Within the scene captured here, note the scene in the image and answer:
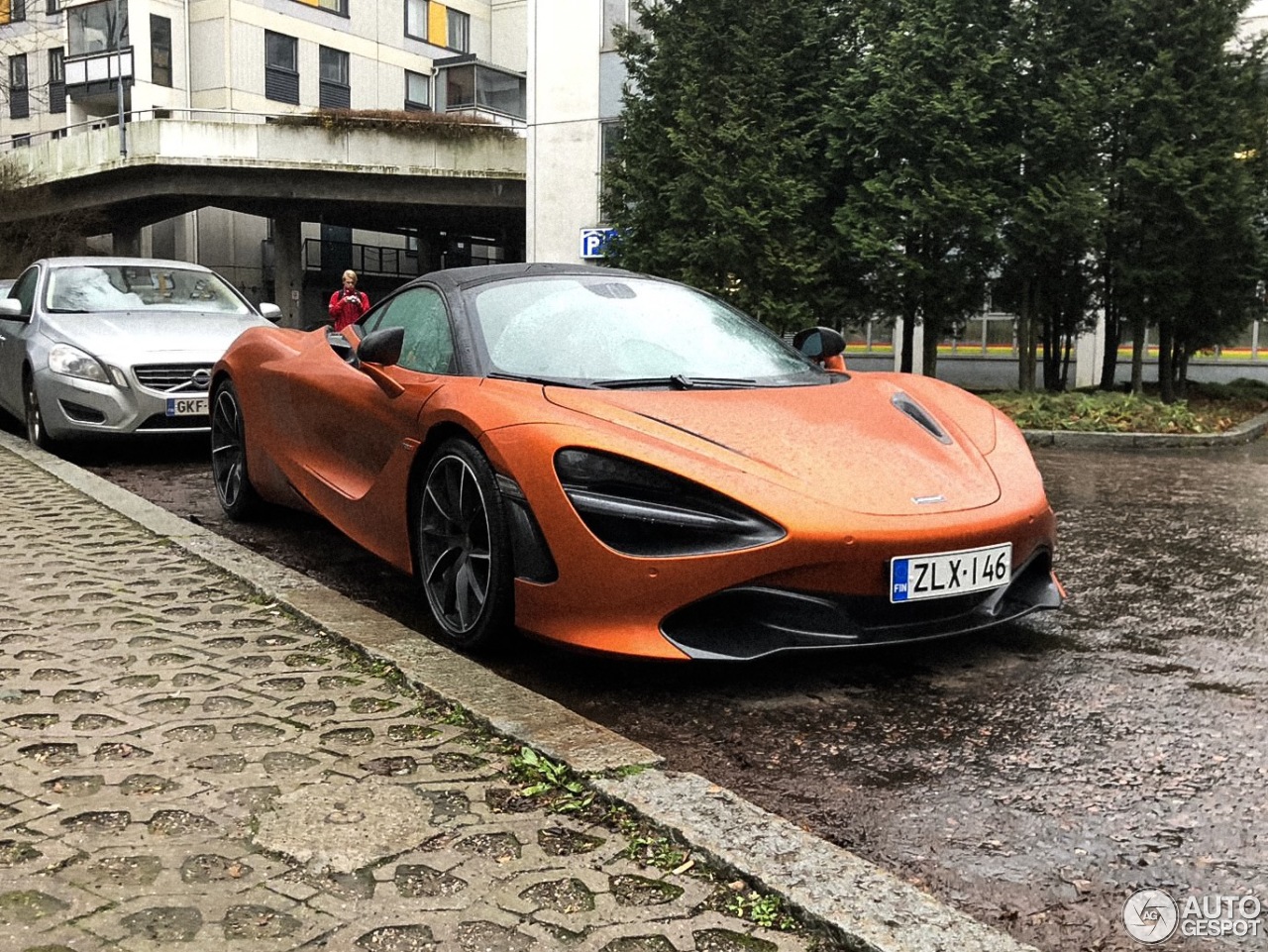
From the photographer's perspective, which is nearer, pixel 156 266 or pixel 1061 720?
pixel 1061 720

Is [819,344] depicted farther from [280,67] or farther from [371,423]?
[280,67]

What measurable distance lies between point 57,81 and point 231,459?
44.0 m

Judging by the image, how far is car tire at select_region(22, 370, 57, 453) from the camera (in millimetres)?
8797

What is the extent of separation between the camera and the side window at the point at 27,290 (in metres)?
9.38

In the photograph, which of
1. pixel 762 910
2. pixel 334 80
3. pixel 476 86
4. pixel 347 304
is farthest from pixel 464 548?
pixel 334 80

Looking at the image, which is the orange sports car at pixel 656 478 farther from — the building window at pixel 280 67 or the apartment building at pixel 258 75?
the building window at pixel 280 67

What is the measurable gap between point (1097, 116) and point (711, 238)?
491 cm

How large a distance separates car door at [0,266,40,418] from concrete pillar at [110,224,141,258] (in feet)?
107

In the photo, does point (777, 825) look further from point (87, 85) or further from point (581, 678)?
point (87, 85)

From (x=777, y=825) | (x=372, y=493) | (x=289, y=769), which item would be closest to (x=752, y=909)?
(x=777, y=825)

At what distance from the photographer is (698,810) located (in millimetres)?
2607

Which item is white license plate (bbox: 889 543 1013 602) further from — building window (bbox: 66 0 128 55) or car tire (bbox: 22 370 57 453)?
building window (bbox: 66 0 128 55)

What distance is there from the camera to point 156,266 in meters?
9.91

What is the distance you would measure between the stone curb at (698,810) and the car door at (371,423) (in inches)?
17.9
